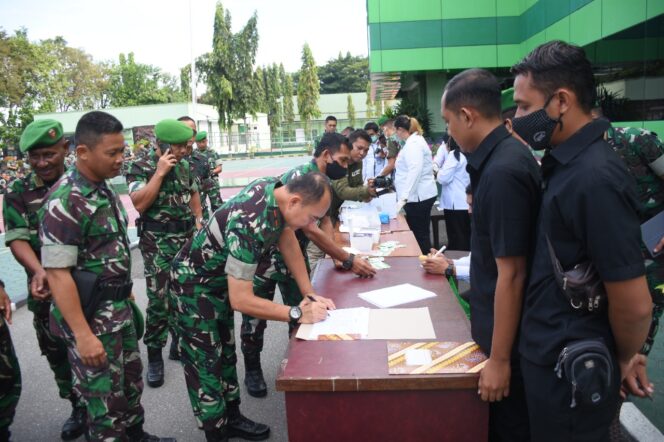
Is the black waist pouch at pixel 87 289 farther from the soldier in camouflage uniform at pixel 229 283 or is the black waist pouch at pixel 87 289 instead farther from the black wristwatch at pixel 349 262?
the black wristwatch at pixel 349 262

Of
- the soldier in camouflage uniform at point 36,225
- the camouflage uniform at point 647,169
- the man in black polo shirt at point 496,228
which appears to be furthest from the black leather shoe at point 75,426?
the camouflage uniform at point 647,169

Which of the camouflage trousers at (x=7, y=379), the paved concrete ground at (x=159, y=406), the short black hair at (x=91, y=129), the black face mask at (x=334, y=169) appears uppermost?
the short black hair at (x=91, y=129)

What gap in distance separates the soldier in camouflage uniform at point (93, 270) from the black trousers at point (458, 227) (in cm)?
415

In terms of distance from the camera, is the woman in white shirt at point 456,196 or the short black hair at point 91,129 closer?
the short black hair at point 91,129

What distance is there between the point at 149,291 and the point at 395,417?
235 cm

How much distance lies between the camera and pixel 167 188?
11.7ft

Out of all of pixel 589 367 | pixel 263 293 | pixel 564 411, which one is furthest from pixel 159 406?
pixel 589 367

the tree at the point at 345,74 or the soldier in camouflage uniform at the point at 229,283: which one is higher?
the tree at the point at 345,74

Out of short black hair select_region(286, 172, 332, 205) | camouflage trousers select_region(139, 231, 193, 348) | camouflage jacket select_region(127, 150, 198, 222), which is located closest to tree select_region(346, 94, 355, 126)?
camouflage jacket select_region(127, 150, 198, 222)

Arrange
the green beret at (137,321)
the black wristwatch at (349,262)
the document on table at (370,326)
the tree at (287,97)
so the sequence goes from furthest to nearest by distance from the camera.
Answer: the tree at (287,97)
the black wristwatch at (349,262)
the green beret at (137,321)
the document on table at (370,326)

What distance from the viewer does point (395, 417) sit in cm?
171

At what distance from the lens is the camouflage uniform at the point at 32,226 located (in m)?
2.70

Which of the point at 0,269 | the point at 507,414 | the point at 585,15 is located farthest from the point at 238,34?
the point at 507,414

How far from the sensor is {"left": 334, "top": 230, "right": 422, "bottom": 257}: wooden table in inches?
132
